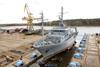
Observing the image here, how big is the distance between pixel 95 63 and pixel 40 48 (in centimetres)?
804

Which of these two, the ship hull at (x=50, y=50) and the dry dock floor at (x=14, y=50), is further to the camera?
the dry dock floor at (x=14, y=50)

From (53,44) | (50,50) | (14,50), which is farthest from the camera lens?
(14,50)

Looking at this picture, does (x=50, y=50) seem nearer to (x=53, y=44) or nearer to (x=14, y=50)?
(x=53, y=44)

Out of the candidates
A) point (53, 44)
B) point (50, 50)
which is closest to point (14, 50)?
point (50, 50)

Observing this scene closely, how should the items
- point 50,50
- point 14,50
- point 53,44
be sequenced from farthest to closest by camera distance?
point 14,50 → point 53,44 → point 50,50

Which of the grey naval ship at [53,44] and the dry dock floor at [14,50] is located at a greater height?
the grey naval ship at [53,44]

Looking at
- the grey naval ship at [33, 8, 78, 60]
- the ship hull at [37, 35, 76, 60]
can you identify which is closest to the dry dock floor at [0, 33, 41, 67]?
the ship hull at [37, 35, 76, 60]

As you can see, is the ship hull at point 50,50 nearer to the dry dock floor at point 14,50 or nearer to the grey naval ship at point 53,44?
the grey naval ship at point 53,44

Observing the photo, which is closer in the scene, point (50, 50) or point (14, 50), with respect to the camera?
point (50, 50)

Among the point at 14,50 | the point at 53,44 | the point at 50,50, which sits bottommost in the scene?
the point at 14,50

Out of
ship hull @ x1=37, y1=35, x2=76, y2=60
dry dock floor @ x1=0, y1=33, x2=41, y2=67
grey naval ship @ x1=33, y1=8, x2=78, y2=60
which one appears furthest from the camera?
dry dock floor @ x1=0, y1=33, x2=41, y2=67

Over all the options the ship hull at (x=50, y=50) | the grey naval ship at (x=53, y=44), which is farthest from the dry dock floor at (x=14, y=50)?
the grey naval ship at (x=53, y=44)

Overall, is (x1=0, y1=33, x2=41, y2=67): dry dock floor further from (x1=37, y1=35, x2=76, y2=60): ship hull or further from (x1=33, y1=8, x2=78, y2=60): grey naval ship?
(x1=33, y1=8, x2=78, y2=60): grey naval ship

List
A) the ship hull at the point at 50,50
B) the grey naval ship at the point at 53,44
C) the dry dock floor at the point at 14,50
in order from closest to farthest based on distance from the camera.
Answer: the ship hull at the point at 50,50
the grey naval ship at the point at 53,44
the dry dock floor at the point at 14,50
